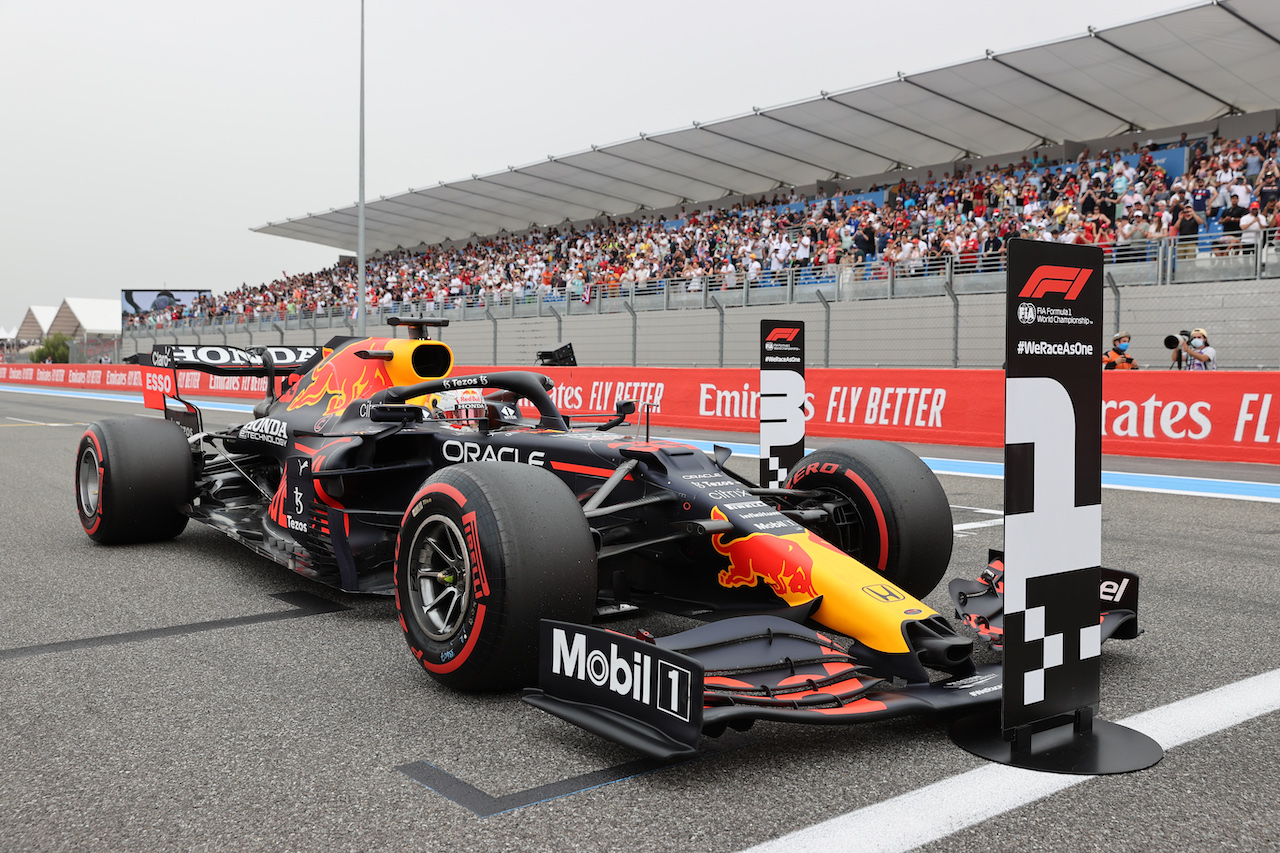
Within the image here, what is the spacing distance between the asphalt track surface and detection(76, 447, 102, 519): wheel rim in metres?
1.72

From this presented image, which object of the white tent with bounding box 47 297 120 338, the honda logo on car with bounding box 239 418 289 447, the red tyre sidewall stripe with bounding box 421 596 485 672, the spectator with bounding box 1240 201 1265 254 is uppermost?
the white tent with bounding box 47 297 120 338

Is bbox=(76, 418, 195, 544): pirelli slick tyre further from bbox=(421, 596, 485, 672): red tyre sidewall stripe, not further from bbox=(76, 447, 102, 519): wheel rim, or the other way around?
bbox=(421, 596, 485, 672): red tyre sidewall stripe

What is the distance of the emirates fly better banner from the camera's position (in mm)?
2852

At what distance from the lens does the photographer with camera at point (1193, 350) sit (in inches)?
530

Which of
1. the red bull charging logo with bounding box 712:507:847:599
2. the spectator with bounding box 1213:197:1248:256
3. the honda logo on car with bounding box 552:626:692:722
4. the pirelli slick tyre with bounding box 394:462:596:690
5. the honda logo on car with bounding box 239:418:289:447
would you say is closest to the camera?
the honda logo on car with bounding box 552:626:692:722

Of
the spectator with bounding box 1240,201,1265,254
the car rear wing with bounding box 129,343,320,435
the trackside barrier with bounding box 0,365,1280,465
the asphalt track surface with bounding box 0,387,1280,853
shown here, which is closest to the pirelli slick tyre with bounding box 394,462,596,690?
the asphalt track surface with bounding box 0,387,1280,853

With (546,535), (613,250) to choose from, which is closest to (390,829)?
(546,535)

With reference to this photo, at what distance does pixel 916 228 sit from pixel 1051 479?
64.7 feet

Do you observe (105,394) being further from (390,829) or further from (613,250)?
(390,829)

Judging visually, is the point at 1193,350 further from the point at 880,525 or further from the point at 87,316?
the point at 87,316

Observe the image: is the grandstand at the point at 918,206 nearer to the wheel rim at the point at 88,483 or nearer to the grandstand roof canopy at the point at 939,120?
the grandstand roof canopy at the point at 939,120

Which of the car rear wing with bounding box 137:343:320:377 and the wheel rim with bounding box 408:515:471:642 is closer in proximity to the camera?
the wheel rim with bounding box 408:515:471:642

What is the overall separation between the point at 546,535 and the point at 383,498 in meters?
2.06

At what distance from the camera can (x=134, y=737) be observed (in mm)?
3176
